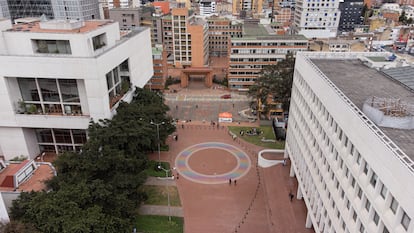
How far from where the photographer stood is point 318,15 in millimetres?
116062

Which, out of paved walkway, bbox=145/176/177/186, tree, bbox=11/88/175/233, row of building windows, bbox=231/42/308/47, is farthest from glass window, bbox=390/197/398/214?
row of building windows, bbox=231/42/308/47

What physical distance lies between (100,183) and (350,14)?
489ft

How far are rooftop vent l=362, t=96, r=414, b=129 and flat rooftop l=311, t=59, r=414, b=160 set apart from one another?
424 mm

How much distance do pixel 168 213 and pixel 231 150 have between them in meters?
16.9

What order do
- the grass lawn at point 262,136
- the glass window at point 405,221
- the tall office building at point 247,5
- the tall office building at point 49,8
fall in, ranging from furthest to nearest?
the tall office building at point 247,5, the tall office building at point 49,8, the grass lawn at point 262,136, the glass window at point 405,221

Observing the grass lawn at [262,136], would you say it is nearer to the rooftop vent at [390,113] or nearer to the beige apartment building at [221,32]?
the rooftop vent at [390,113]

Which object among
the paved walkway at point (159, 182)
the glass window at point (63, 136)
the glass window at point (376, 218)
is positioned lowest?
the paved walkway at point (159, 182)

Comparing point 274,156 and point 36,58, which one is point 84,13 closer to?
point 36,58

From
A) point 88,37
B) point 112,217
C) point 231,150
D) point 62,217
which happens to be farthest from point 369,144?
point 88,37

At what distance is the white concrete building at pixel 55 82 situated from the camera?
3612cm

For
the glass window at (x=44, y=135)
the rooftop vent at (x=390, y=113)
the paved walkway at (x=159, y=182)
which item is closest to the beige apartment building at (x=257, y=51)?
the paved walkway at (x=159, y=182)

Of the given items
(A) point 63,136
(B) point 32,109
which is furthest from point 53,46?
(A) point 63,136

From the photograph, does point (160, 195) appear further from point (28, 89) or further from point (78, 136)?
point (28, 89)

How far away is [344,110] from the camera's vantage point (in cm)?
2233
